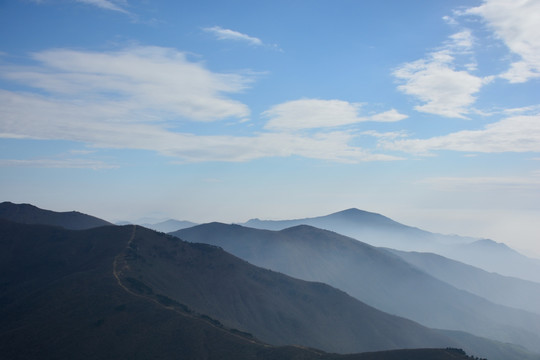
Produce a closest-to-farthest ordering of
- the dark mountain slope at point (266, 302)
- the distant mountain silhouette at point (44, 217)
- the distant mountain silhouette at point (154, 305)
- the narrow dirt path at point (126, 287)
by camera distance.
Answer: the distant mountain silhouette at point (154, 305) → the narrow dirt path at point (126, 287) → the dark mountain slope at point (266, 302) → the distant mountain silhouette at point (44, 217)

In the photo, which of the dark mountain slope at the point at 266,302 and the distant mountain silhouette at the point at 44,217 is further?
the distant mountain silhouette at the point at 44,217

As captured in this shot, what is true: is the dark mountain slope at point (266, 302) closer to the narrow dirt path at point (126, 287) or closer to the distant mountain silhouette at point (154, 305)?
the distant mountain silhouette at point (154, 305)

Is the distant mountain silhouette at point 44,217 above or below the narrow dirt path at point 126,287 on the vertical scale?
above

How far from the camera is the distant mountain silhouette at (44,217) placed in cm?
16112

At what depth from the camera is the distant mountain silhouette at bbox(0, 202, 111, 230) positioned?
161125 mm

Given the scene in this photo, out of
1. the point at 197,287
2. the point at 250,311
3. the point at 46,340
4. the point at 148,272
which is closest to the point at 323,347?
the point at 250,311

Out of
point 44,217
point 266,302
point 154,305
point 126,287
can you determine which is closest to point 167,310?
point 154,305

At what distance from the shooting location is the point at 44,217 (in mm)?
170500

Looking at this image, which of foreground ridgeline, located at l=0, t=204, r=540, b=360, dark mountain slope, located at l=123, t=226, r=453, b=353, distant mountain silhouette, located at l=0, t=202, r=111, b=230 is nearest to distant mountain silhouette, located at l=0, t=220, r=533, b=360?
foreground ridgeline, located at l=0, t=204, r=540, b=360

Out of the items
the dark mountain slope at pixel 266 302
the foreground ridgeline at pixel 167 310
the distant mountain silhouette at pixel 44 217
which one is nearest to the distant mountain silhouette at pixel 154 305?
the foreground ridgeline at pixel 167 310

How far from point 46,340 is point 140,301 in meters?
15.8

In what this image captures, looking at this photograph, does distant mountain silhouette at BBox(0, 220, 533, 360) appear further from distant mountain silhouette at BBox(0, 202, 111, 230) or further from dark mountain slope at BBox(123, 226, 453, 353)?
distant mountain silhouette at BBox(0, 202, 111, 230)

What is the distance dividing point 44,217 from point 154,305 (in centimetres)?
12513

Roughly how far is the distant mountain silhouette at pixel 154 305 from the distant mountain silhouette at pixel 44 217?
49638mm
